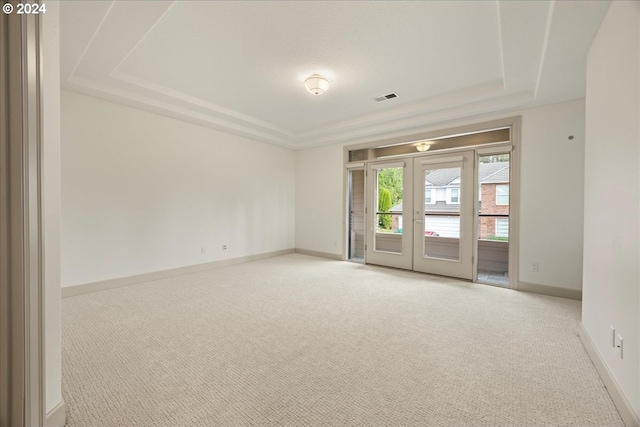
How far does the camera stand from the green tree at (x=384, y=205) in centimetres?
555

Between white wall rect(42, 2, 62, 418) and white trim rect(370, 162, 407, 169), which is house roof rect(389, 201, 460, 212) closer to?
white trim rect(370, 162, 407, 169)

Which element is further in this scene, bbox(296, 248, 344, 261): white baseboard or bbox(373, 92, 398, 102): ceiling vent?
bbox(296, 248, 344, 261): white baseboard

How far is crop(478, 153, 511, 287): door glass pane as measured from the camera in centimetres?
505

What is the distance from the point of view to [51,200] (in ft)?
4.67

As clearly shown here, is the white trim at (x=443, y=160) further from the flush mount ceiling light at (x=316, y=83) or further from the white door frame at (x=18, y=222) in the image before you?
the white door frame at (x=18, y=222)

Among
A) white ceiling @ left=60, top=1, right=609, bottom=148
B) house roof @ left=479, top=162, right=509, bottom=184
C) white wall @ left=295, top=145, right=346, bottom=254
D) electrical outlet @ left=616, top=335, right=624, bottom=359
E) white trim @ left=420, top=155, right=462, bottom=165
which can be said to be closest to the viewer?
electrical outlet @ left=616, top=335, right=624, bottom=359

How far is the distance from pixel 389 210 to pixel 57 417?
16.8 feet

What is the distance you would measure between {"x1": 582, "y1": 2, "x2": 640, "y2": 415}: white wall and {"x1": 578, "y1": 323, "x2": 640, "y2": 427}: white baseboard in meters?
0.04

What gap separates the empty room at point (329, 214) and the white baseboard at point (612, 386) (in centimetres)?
2

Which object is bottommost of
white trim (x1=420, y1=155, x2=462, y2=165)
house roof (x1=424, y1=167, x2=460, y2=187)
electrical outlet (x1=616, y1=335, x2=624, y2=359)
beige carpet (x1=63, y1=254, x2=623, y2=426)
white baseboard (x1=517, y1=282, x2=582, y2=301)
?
beige carpet (x1=63, y1=254, x2=623, y2=426)

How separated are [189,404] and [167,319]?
1485mm

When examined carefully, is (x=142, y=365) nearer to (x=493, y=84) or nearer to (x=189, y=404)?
(x=189, y=404)

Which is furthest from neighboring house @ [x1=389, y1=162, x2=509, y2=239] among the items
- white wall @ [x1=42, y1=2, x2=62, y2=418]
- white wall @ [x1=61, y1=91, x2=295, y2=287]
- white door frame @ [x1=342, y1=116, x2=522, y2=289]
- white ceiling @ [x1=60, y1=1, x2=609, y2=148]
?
white wall @ [x1=42, y1=2, x2=62, y2=418]

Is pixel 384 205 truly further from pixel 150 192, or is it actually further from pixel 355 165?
pixel 150 192
